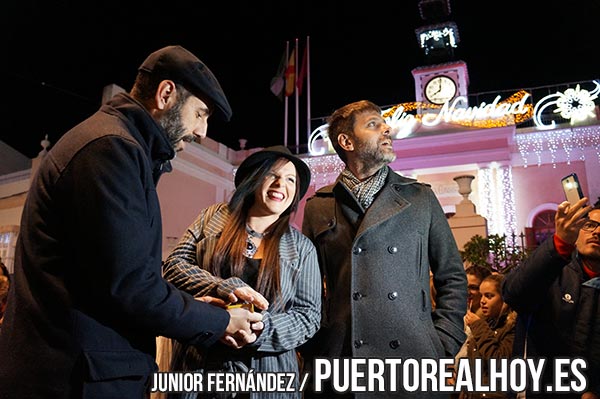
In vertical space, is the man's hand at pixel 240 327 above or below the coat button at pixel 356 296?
below

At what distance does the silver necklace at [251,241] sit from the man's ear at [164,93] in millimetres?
1029

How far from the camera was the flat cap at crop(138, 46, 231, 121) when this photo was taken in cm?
234

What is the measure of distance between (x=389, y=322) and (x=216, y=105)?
154 centimetres

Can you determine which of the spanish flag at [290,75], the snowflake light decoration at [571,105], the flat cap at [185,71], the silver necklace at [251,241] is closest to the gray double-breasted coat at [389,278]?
the silver necklace at [251,241]

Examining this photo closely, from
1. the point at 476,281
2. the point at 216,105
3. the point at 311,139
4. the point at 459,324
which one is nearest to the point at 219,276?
the point at 216,105

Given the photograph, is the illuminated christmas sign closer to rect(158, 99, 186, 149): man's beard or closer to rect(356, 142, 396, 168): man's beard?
rect(356, 142, 396, 168): man's beard

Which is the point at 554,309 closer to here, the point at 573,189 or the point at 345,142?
the point at 573,189

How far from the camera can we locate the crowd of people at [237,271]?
6.10 feet

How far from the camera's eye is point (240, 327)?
2350mm

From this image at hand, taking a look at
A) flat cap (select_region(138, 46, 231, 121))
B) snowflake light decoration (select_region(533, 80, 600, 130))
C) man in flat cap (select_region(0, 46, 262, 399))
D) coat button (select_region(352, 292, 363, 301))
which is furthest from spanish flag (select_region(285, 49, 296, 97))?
man in flat cap (select_region(0, 46, 262, 399))

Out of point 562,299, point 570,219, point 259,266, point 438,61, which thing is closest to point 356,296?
point 259,266

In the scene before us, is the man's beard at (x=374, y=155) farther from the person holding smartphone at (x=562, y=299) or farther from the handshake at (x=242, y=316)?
the handshake at (x=242, y=316)

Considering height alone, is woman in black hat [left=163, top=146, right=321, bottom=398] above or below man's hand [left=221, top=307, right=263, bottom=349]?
above

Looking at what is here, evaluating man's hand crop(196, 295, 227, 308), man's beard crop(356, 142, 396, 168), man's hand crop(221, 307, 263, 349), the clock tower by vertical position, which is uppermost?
the clock tower
